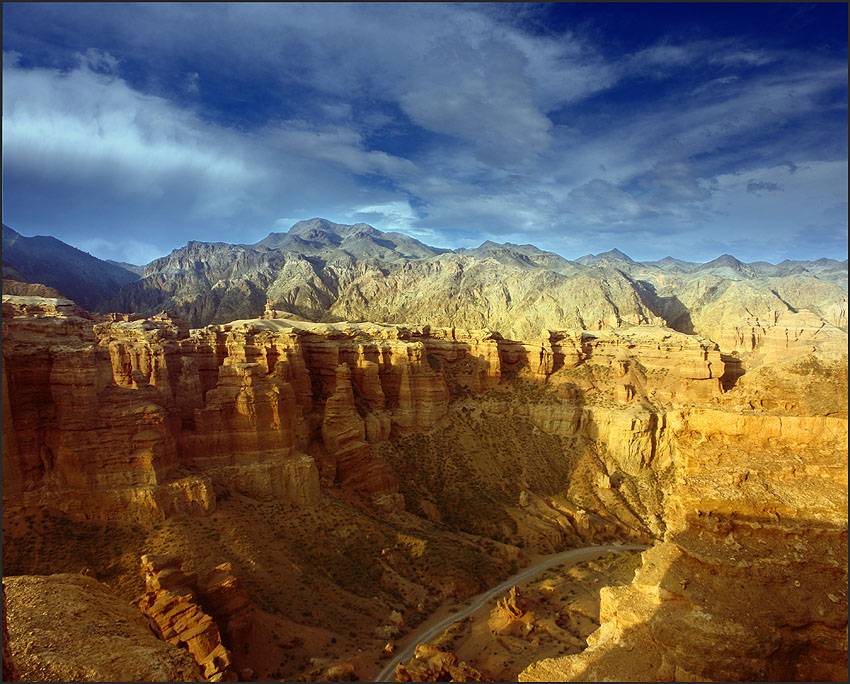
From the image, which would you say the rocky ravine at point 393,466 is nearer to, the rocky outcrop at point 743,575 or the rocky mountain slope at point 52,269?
the rocky outcrop at point 743,575

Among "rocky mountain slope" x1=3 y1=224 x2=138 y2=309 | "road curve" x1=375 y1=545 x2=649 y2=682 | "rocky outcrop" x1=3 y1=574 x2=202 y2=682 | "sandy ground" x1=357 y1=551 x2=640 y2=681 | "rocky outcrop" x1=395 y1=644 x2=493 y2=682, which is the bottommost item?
"road curve" x1=375 y1=545 x2=649 y2=682

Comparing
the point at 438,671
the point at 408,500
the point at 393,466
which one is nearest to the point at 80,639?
the point at 438,671

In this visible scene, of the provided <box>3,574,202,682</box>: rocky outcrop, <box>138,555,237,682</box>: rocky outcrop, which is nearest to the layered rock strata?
<box>138,555,237,682</box>: rocky outcrop

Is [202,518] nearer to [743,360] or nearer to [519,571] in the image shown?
[519,571]

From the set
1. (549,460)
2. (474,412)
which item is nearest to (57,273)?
(474,412)

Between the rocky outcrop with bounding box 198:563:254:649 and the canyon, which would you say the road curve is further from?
the rocky outcrop with bounding box 198:563:254:649

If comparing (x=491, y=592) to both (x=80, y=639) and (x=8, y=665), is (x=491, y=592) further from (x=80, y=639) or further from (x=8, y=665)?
(x=8, y=665)
